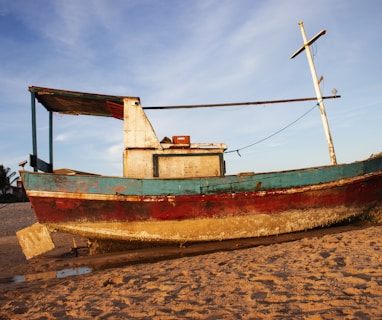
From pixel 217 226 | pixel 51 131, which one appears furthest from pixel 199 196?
pixel 51 131

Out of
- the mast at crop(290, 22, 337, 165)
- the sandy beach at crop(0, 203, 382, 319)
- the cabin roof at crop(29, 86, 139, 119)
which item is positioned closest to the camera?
the sandy beach at crop(0, 203, 382, 319)

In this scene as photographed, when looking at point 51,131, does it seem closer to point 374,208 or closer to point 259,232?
point 259,232

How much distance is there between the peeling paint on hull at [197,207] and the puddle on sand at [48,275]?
1.51 meters

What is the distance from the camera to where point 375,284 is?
2939mm

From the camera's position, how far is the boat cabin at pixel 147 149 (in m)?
8.62

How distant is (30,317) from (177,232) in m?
4.97

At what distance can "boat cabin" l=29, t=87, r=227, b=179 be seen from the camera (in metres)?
8.62

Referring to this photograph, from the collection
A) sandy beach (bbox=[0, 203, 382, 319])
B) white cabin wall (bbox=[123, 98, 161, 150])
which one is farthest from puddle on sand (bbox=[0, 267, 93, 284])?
white cabin wall (bbox=[123, 98, 161, 150])

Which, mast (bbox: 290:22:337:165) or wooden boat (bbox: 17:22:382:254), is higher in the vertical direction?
mast (bbox: 290:22:337:165)

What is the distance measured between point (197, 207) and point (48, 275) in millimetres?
3884

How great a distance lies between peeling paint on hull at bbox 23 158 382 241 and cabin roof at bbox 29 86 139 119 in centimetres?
242

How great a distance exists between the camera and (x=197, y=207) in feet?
26.1

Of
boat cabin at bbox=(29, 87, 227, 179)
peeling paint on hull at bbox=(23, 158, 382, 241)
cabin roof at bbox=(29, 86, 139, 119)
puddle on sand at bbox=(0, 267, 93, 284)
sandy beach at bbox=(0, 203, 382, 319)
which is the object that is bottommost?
puddle on sand at bbox=(0, 267, 93, 284)

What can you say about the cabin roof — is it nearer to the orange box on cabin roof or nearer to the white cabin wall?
the white cabin wall
